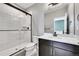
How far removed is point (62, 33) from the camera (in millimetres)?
1784

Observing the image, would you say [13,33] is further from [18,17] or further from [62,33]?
[62,33]

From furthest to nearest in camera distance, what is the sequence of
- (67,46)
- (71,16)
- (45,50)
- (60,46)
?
1. (45,50)
2. (71,16)
3. (60,46)
4. (67,46)

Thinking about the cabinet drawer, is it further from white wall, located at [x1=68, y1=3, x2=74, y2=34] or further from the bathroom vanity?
white wall, located at [x1=68, y1=3, x2=74, y2=34]

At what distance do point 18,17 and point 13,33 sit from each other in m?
0.45

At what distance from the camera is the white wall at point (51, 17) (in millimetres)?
1779

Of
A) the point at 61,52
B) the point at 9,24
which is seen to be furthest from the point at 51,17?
the point at 9,24

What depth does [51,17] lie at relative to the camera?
196 cm

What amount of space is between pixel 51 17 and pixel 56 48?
2.93 ft

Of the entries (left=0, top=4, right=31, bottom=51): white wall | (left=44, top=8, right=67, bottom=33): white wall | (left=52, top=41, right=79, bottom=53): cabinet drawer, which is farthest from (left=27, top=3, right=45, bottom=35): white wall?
(left=52, top=41, right=79, bottom=53): cabinet drawer

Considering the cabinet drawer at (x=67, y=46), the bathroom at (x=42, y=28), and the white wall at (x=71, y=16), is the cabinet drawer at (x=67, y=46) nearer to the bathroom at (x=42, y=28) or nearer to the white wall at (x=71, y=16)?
the bathroom at (x=42, y=28)

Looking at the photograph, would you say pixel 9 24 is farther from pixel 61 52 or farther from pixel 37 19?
pixel 61 52

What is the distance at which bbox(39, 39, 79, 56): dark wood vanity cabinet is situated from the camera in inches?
49.4

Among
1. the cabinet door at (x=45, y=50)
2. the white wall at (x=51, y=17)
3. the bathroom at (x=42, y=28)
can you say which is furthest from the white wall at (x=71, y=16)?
the cabinet door at (x=45, y=50)

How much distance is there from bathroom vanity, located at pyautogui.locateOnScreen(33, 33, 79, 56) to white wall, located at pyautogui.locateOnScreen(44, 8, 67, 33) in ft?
1.34
